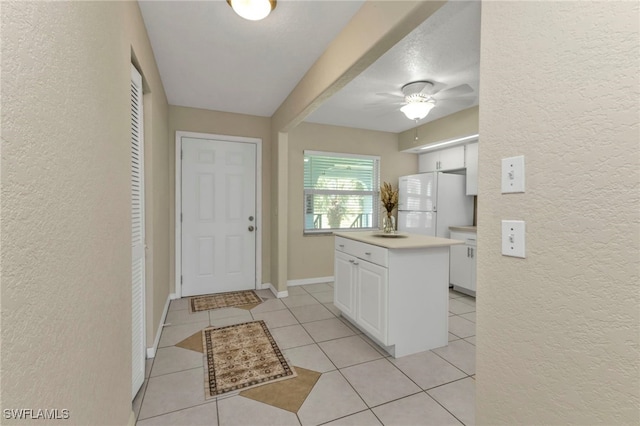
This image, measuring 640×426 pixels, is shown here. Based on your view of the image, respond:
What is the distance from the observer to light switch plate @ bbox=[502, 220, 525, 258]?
90 centimetres

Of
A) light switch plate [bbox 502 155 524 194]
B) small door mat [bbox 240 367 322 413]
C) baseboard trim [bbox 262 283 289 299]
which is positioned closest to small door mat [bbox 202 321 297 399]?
small door mat [bbox 240 367 322 413]

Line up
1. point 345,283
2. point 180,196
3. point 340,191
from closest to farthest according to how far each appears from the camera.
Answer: point 345,283, point 180,196, point 340,191

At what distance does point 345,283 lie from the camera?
9.16 ft

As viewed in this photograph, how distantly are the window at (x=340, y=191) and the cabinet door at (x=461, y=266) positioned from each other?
1.31 m

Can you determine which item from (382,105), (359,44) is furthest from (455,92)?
(359,44)

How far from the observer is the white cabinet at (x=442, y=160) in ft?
13.8

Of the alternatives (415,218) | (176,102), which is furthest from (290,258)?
(176,102)

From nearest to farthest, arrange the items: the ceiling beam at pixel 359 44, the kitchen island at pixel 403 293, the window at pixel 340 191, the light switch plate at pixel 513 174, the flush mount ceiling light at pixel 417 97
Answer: the light switch plate at pixel 513 174 < the ceiling beam at pixel 359 44 < the kitchen island at pixel 403 293 < the flush mount ceiling light at pixel 417 97 < the window at pixel 340 191

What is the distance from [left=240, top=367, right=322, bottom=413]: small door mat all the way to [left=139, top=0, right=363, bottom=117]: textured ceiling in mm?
2481

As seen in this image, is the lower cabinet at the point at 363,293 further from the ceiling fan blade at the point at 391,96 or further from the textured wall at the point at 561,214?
the ceiling fan blade at the point at 391,96

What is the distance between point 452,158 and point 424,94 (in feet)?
5.45

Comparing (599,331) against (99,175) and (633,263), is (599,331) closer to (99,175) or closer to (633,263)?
(633,263)

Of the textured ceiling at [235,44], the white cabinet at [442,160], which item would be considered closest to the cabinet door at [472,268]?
the white cabinet at [442,160]

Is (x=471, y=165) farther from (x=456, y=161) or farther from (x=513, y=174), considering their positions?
(x=513, y=174)
